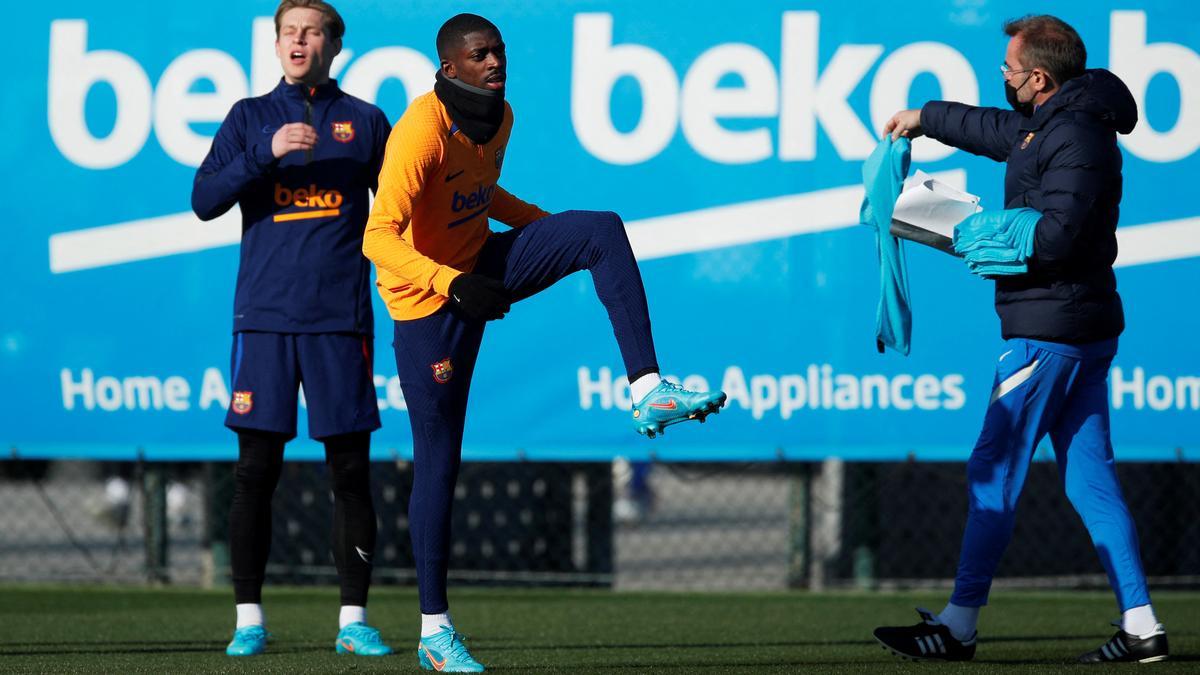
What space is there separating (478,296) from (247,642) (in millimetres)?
1698

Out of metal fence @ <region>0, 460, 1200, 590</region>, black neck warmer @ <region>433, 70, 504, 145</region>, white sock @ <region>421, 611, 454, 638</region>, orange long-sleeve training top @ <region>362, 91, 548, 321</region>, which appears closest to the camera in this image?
orange long-sleeve training top @ <region>362, 91, 548, 321</region>

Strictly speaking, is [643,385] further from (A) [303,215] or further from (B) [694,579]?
(B) [694,579]

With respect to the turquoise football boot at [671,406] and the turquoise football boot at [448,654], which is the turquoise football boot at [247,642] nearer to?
the turquoise football boot at [448,654]

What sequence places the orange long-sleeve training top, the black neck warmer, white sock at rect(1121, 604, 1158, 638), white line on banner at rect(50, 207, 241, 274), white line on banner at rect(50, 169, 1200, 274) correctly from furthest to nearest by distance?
white line on banner at rect(50, 207, 241, 274) → white line on banner at rect(50, 169, 1200, 274) → white sock at rect(1121, 604, 1158, 638) → the black neck warmer → the orange long-sleeve training top

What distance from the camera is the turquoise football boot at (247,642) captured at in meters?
4.92

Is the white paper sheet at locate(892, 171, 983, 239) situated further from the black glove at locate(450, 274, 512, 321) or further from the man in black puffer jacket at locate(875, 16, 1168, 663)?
the black glove at locate(450, 274, 512, 321)

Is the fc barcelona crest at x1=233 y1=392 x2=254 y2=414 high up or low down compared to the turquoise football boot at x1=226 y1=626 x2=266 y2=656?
up

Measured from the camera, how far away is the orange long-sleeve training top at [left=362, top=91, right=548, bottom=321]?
4051mm

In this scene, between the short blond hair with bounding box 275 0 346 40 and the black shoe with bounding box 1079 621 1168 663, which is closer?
the black shoe with bounding box 1079 621 1168 663

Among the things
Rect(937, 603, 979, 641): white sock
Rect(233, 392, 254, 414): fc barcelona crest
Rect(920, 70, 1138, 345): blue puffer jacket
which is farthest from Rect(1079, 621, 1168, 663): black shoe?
Rect(233, 392, 254, 414): fc barcelona crest

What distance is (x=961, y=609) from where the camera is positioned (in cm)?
460

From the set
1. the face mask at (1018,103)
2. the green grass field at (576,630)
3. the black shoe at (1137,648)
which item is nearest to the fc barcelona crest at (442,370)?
the green grass field at (576,630)

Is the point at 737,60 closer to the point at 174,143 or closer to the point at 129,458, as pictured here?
the point at 174,143

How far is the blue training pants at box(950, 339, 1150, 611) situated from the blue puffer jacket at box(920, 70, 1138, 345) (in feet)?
0.28
